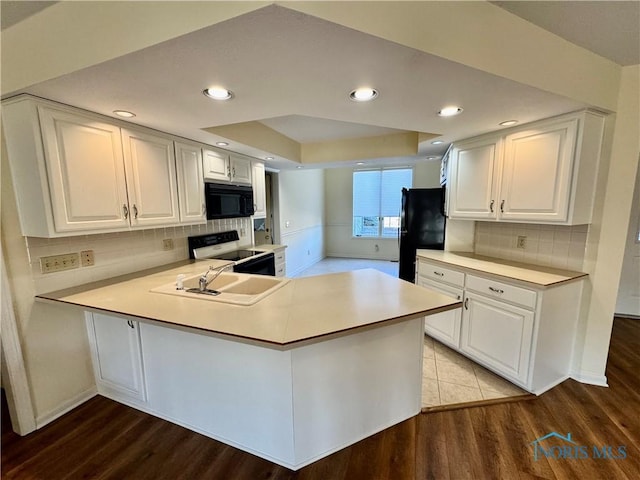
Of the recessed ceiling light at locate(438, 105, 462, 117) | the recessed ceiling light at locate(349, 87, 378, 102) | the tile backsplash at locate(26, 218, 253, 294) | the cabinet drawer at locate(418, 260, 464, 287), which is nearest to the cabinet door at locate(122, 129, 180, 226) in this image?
the tile backsplash at locate(26, 218, 253, 294)

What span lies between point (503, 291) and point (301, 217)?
4.31m

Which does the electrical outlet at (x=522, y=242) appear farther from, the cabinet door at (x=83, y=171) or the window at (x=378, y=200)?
the window at (x=378, y=200)

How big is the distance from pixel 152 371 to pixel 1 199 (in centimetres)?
137

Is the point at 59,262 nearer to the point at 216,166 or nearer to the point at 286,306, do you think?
the point at 216,166

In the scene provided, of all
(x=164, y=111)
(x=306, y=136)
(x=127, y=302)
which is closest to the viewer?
(x=127, y=302)

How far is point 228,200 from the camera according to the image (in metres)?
2.96

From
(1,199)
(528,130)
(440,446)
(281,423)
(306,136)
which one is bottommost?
(440,446)

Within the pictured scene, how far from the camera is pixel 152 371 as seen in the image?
182cm

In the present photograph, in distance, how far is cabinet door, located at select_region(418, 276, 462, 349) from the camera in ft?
8.32

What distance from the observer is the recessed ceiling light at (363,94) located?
145cm

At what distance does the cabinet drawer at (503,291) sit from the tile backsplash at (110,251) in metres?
2.81

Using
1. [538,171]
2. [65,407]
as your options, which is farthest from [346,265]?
[65,407]

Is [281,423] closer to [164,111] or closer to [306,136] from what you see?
[164,111]

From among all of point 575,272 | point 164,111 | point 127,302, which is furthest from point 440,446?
point 164,111
